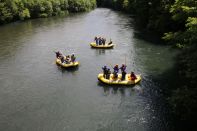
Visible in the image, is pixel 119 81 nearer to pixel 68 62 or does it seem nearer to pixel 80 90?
pixel 80 90

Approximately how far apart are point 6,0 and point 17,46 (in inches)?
1431

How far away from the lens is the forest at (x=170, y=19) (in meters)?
20.5

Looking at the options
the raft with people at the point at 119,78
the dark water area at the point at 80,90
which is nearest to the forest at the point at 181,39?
the dark water area at the point at 80,90

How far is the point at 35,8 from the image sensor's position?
9294cm

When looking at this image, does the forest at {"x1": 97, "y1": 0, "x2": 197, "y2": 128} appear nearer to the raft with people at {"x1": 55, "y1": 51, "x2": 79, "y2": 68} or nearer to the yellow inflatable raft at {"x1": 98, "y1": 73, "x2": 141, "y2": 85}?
the yellow inflatable raft at {"x1": 98, "y1": 73, "x2": 141, "y2": 85}

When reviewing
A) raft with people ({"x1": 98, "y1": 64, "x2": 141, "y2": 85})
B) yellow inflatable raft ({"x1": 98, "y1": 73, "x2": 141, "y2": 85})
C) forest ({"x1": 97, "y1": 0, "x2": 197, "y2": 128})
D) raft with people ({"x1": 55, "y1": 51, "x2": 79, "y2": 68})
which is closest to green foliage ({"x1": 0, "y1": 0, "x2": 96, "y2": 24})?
forest ({"x1": 97, "y1": 0, "x2": 197, "y2": 128})

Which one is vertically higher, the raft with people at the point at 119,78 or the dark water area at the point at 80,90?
the raft with people at the point at 119,78

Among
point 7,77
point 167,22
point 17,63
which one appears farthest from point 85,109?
point 167,22

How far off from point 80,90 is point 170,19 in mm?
28373

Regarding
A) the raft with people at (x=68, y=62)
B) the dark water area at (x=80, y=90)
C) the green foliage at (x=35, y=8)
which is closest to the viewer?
the dark water area at (x=80, y=90)

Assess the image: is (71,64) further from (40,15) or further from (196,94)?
(40,15)

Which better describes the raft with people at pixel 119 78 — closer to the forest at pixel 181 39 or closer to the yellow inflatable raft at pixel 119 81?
the yellow inflatable raft at pixel 119 81

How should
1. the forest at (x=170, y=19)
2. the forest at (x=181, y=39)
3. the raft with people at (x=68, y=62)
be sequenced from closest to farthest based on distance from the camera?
the forest at (x=181, y=39) < the forest at (x=170, y=19) < the raft with people at (x=68, y=62)

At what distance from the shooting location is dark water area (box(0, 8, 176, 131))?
24469 mm
